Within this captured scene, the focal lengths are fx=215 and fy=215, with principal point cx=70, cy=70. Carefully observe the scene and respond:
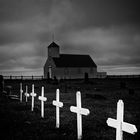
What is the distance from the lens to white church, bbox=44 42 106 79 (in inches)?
2494

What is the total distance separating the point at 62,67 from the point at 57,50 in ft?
20.1

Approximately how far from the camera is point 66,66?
64875 millimetres

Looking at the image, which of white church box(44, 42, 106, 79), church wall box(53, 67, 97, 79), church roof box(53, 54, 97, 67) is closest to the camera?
church wall box(53, 67, 97, 79)

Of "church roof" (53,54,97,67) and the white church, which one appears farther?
"church roof" (53,54,97,67)

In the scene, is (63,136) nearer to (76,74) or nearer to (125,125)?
(125,125)

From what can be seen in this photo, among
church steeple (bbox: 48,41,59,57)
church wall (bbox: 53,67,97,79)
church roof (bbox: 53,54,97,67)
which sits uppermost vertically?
church steeple (bbox: 48,41,59,57)

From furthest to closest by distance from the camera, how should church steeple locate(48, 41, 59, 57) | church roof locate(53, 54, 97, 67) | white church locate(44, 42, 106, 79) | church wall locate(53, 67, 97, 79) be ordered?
1. church steeple locate(48, 41, 59, 57)
2. church roof locate(53, 54, 97, 67)
3. white church locate(44, 42, 106, 79)
4. church wall locate(53, 67, 97, 79)

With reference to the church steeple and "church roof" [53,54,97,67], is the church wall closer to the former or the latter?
"church roof" [53,54,97,67]

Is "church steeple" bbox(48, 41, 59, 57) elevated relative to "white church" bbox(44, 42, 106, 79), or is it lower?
elevated

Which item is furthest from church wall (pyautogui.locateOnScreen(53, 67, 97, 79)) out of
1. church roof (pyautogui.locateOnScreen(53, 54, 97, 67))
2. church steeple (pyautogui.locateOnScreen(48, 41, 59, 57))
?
church steeple (pyautogui.locateOnScreen(48, 41, 59, 57))

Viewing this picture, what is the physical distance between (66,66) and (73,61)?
4.75 meters

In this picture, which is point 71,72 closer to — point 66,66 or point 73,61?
point 66,66

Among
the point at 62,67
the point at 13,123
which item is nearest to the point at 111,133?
the point at 13,123

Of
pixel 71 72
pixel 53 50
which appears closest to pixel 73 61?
pixel 71 72
